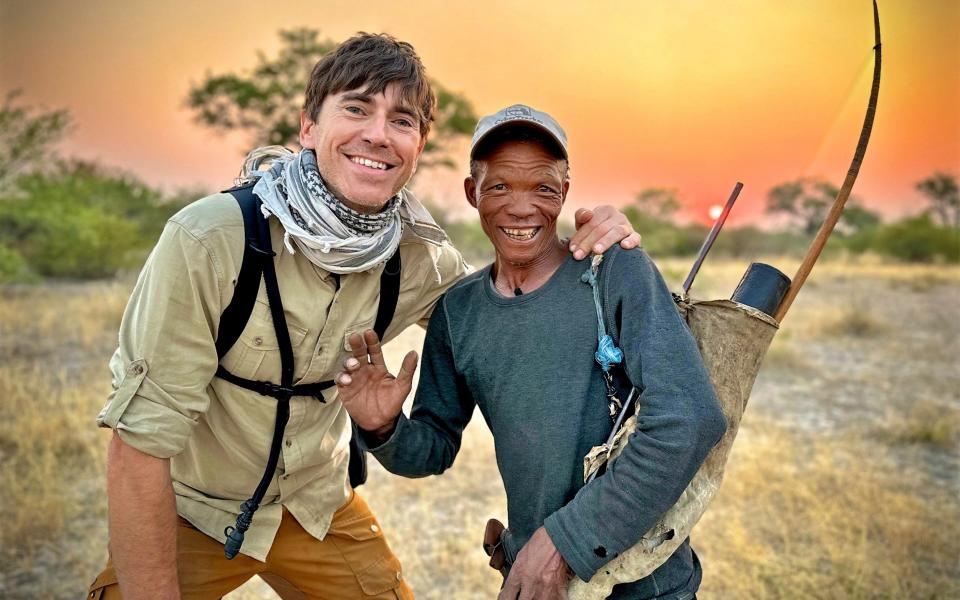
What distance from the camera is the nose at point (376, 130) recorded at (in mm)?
2379

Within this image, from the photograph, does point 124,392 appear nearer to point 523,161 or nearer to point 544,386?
point 544,386

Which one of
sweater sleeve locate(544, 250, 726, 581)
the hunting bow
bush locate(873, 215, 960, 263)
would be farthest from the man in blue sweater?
bush locate(873, 215, 960, 263)

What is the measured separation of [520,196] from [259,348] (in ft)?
3.06

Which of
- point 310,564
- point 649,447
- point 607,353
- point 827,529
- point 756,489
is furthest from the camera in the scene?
Result: point 756,489

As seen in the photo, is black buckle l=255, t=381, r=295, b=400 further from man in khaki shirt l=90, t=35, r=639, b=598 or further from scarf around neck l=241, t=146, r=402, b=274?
scarf around neck l=241, t=146, r=402, b=274

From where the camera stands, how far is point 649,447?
6.23ft

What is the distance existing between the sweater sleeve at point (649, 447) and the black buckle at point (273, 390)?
0.95 meters

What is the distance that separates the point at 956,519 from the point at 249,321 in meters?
5.25

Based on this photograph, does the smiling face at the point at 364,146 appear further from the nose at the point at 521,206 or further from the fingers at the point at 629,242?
the fingers at the point at 629,242

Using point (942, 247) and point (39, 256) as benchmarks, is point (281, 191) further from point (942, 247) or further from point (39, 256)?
point (942, 247)

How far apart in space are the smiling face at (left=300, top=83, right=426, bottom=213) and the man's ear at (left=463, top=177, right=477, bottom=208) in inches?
7.8

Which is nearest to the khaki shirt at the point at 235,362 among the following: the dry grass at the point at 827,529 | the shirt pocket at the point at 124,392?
the shirt pocket at the point at 124,392

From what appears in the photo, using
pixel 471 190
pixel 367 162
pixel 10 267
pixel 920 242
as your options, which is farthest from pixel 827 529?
pixel 920 242

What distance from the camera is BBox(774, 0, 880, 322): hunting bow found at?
7.02ft
